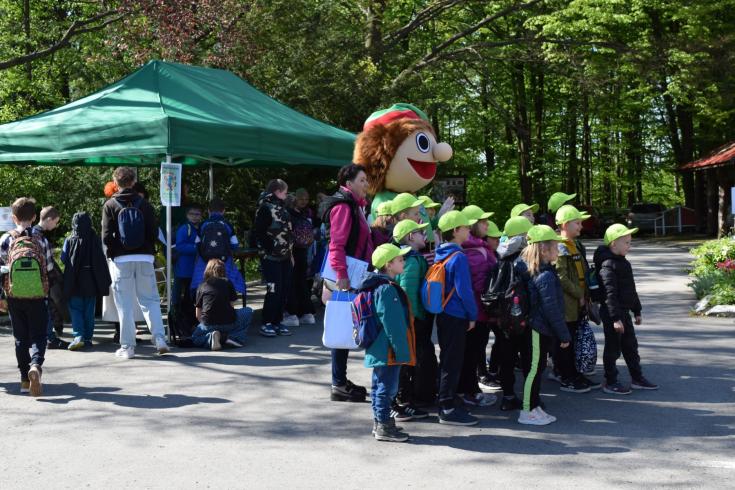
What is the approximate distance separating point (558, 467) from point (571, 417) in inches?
50.7

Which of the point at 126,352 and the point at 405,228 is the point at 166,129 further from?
the point at 405,228

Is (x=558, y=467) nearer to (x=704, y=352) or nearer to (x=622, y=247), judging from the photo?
(x=622, y=247)

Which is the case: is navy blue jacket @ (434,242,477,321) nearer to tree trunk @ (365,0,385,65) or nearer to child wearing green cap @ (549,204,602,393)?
child wearing green cap @ (549,204,602,393)

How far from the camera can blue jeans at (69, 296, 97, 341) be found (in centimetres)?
950

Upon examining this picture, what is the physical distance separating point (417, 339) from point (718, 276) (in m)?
7.56

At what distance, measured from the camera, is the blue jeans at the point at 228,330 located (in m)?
9.36

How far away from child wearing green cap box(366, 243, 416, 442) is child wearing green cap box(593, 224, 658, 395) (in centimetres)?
199

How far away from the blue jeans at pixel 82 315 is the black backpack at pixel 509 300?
16.5 ft

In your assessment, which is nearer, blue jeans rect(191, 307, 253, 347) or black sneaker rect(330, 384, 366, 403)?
black sneaker rect(330, 384, 366, 403)

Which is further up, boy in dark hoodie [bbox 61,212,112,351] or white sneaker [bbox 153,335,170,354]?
boy in dark hoodie [bbox 61,212,112,351]

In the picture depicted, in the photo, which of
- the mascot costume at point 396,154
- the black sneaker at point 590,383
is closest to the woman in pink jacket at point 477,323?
the black sneaker at point 590,383

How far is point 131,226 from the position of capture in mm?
8555

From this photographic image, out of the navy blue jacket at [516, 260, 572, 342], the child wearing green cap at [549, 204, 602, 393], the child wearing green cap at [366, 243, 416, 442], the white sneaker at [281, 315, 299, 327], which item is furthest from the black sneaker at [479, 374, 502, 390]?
the white sneaker at [281, 315, 299, 327]

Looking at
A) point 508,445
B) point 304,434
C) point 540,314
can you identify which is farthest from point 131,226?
point 508,445
